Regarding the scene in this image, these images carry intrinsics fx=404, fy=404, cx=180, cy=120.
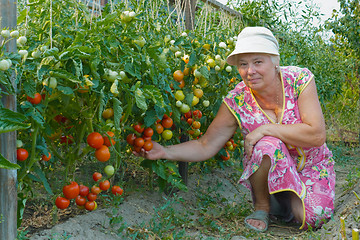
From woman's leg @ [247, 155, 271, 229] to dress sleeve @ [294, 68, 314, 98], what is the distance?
1.47ft

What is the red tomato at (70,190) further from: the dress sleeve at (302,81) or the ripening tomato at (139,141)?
the dress sleeve at (302,81)

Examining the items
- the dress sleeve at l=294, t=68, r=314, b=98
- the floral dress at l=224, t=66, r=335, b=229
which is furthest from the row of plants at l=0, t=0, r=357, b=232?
the dress sleeve at l=294, t=68, r=314, b=98

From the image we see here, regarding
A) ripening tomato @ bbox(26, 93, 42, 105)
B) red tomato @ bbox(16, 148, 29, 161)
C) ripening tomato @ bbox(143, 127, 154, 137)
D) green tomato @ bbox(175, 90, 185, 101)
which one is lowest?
ripening tomato @ bbox(143, 127, 154, 137)

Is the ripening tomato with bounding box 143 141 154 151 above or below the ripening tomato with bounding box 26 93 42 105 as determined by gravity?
below

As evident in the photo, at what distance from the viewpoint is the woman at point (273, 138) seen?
2.25 metres

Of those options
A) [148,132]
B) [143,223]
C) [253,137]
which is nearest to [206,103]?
[253,137]

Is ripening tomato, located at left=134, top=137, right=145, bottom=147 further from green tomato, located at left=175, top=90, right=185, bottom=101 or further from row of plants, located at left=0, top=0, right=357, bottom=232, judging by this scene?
green tomato, located at left=175, top=90, right=185, bottom=101

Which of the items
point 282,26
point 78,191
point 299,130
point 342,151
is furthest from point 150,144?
point 342,151

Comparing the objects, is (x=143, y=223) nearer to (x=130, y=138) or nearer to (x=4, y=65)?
(x=130, y=138)

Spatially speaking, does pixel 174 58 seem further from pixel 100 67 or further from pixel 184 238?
pixel 184 238

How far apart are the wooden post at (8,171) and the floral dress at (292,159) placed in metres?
1.31

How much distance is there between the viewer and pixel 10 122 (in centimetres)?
128

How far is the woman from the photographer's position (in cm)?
225

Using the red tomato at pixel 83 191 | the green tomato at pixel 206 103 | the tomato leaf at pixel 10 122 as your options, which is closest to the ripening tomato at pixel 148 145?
the red tomato at pixel 83 191
